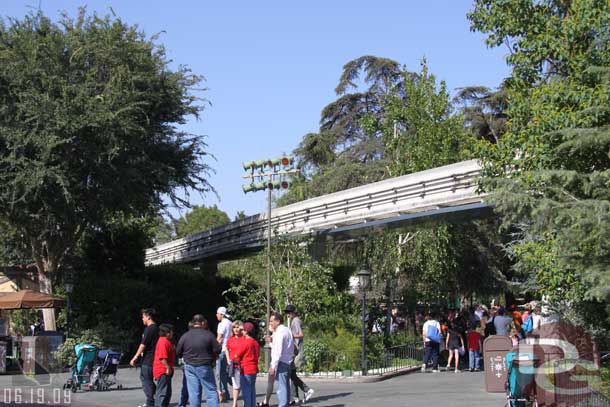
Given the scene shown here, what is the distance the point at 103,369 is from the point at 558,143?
1102 centimetres

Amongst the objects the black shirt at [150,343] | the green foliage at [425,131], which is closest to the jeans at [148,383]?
the black shirt at [150,343]

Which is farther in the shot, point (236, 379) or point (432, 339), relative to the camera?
point (432, 339)

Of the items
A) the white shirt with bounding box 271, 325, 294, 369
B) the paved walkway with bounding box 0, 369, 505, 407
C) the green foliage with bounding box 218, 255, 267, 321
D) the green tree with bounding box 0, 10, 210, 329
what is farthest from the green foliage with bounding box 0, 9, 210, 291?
the white shirt with bounding box 271, 325, 294, 369

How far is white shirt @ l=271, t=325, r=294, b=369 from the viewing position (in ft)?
45.9

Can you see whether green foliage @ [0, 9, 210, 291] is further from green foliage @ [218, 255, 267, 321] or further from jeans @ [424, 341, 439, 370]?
jeans @ [424, 341, 439, 370]

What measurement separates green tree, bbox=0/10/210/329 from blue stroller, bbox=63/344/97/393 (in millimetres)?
10055

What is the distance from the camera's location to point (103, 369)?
61.6 feet

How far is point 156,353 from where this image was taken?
539 inches

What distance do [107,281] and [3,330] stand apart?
7.78m

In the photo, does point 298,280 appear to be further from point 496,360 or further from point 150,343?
point 150,343

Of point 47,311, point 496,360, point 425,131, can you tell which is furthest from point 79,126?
point 496,360

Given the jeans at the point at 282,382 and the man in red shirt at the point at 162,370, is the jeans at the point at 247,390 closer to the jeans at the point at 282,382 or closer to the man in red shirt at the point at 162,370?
the jeans at the point at 282,382

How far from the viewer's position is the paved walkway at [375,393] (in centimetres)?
1623

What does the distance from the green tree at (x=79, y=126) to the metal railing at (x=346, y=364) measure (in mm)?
9394
